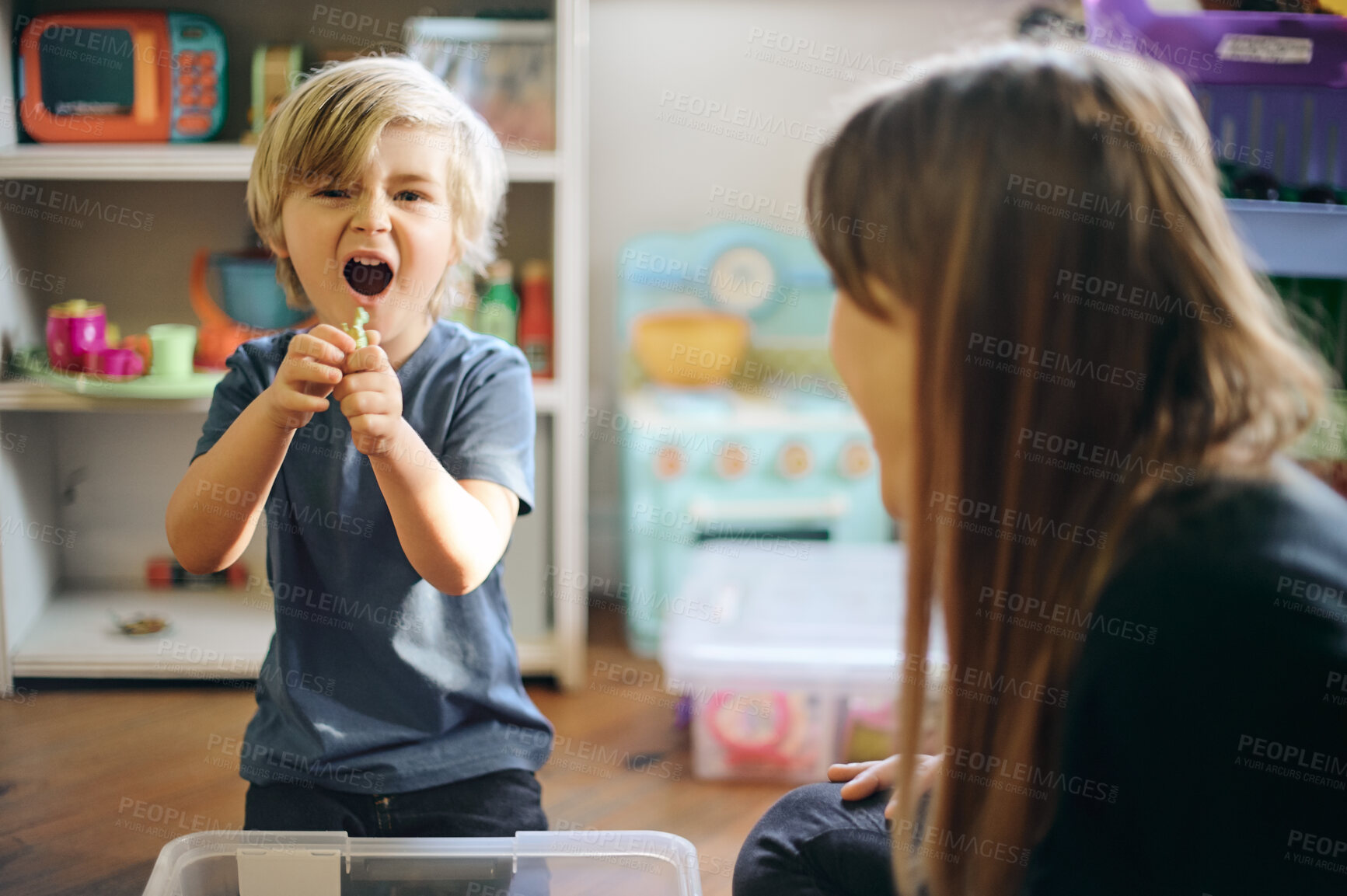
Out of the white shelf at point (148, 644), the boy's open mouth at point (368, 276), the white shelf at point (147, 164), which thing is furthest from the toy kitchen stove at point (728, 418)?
the boy's open mouth at point (368, 276)

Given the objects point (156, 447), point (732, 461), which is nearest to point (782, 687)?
point (732, 461)

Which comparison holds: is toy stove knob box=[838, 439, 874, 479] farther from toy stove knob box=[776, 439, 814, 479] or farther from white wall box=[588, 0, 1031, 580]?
white wall box=[588, 0, 1031, 580]

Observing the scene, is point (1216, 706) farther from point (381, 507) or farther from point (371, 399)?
point (381, 507)

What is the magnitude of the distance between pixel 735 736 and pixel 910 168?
108 cm

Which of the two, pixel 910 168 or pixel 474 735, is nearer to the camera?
pixel 910 168

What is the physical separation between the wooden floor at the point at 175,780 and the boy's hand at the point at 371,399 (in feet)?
2.47

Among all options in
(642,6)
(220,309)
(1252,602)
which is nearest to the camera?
(1252,602)

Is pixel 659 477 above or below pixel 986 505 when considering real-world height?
below

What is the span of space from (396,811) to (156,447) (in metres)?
1.30

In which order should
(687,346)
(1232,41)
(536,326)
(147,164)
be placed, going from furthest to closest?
(687,346) < (536,326) < (147,164) < (1232,41)

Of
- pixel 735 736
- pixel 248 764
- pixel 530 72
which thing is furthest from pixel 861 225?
pixel 530 72

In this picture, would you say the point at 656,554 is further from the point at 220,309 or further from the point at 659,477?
the point at 220,309

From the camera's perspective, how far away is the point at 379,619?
0.94 metres

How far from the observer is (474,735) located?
0.94 metres
